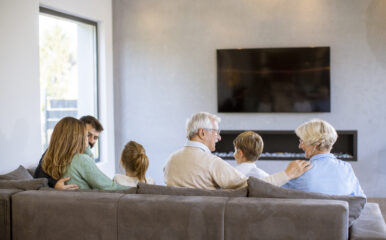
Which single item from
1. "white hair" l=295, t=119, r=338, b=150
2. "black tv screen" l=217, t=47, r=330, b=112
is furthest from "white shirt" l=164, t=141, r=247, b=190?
"black tv screen" l=217, t=47, r=330, b=112

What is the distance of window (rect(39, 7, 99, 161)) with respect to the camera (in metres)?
5.24

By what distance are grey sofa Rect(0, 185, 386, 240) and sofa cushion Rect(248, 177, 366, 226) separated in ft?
0.19

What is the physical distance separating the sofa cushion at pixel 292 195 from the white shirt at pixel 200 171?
0.22 meters

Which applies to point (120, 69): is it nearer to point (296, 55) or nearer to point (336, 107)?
point (296, 55)

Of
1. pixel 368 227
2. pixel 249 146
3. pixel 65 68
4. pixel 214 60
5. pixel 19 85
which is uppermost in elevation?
pixel 214 60

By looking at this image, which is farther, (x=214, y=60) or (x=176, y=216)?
(x=214, y=60)

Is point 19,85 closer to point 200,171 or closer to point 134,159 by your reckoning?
point 134,159

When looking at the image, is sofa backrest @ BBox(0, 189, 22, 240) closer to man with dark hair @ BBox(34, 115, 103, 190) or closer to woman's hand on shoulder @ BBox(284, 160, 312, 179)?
man with dark hair @ BBox(34, 115, 103, 190)

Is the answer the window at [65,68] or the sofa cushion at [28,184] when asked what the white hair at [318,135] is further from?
the window at [65,68]

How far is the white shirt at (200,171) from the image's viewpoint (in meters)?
2.90

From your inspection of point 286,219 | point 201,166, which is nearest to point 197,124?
point 201,166

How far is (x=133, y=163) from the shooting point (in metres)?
3.20

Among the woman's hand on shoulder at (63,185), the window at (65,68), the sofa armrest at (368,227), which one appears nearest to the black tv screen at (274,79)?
the window at (65,68)

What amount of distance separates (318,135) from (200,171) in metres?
0.73
